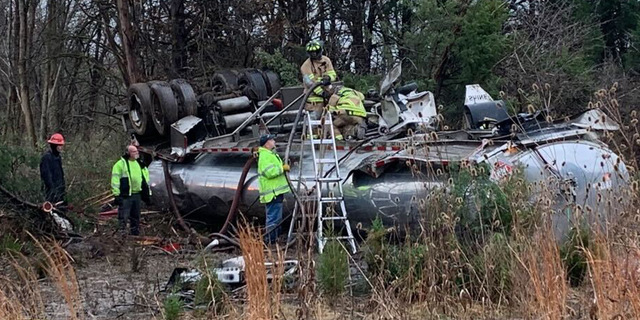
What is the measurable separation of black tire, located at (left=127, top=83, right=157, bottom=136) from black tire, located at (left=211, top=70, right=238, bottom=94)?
4.08ft

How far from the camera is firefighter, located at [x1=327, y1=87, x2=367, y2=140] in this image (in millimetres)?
10617

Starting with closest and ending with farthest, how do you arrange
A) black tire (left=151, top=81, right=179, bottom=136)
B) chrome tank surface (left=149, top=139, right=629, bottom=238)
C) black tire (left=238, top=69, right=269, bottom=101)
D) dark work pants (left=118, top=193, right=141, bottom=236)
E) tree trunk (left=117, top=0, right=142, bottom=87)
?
chrome tank surface (left=149, top=139, right=629, bottom=238)
dark work pants (left=118, top=193, right=141, bottom=236)
black tire (left=151, top=81, right=179, bottom=136)
black tire (left=238, top=69, right=269, bottom=101)
tree trunk (left=117, top=0, right=142, bottom=87)

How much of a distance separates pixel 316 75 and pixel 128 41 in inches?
345

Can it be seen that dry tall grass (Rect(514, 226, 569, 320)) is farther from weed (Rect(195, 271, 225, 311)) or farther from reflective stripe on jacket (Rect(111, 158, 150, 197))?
reflective stripe on jacket (Rect(111, 158, 150, 197))

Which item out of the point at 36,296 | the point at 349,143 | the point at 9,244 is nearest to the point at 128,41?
the point at 349,143

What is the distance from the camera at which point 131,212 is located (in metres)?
11.7

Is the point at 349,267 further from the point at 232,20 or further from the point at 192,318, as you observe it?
the point at 232,20

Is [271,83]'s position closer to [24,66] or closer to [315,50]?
[315,50]

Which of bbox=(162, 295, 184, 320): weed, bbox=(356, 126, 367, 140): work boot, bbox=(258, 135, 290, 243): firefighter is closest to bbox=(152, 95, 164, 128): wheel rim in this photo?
bbox=(258, 135, 290, 243): firefighter

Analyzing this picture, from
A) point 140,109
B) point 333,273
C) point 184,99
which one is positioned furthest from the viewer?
point 140,109

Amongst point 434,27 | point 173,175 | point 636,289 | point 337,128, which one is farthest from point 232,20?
point 636,289

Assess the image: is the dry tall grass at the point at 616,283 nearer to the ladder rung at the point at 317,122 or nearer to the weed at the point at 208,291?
the weed at the point at 208,291

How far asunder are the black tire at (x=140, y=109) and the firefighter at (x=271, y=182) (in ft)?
9.97

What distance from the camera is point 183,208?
1222 cm
